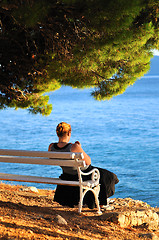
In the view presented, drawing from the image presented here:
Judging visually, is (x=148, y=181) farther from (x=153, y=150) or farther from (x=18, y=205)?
(x=18, y=205)

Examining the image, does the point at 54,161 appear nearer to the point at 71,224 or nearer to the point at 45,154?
the point at 45,154

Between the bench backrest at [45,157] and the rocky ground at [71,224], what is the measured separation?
2.02ft

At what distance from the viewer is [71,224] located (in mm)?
4695

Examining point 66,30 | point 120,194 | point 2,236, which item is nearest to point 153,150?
point 120,194

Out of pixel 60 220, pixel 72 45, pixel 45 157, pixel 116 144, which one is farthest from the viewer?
pixel 116 144

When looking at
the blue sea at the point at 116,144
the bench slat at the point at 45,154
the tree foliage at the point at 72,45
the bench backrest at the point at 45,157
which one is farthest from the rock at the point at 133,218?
the blue sea at the point at 116,144

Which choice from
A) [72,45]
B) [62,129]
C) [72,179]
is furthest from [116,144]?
[62,129]

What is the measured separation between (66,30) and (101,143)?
21.0m

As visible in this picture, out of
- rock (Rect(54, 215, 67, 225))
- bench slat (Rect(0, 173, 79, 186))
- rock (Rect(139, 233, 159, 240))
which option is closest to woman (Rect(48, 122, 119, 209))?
bench slat (Rect(0, 173, 79, 186))

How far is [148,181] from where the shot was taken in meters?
16.2

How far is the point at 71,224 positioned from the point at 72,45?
9.55ft

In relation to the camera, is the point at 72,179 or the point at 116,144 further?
the point at 116,144

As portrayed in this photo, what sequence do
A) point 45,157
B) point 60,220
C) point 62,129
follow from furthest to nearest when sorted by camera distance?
1. point 62,129
2. point 45,157
3. point 60,220

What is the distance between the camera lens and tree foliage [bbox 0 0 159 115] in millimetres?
4559
